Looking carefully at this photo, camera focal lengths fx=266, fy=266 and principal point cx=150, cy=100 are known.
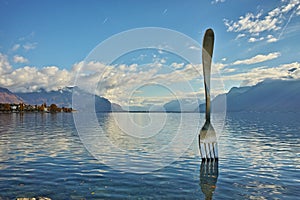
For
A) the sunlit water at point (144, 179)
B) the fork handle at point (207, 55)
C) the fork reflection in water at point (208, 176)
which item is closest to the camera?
the sunlit water at point (144, 179)

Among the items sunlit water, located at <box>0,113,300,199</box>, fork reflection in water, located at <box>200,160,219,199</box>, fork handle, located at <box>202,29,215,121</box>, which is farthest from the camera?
fork handle, located at <box>202,29,215,121</box>

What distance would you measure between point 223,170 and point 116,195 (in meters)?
12.4

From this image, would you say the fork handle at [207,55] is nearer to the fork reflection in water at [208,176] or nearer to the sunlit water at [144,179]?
the fork reflection in water at [208,176]

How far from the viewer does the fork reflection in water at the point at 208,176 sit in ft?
63.0

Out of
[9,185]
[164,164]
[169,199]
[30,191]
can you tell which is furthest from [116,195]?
[164,164]

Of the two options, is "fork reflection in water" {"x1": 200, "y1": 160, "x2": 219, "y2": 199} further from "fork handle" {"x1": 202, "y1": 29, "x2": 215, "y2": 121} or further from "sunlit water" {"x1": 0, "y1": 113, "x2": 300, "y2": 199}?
"fork handle" {"x1": 202, "y1": 29, "x2": 215, "y2": 121}

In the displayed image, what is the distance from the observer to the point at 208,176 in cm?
2314

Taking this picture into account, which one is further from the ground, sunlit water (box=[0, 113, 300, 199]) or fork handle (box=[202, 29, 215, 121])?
fork handle (box=[202, 29, 215, 121])

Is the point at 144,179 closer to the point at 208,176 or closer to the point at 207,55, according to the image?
the point at 208,176

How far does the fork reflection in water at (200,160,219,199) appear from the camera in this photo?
756 inches

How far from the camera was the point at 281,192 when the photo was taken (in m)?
19.1

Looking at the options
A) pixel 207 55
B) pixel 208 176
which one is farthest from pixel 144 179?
pixel 207 55

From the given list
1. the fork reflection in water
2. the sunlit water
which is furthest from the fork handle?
the sunlit water

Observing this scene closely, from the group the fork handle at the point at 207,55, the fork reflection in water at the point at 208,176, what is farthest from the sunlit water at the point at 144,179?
the fork handle at the point at 207,55
